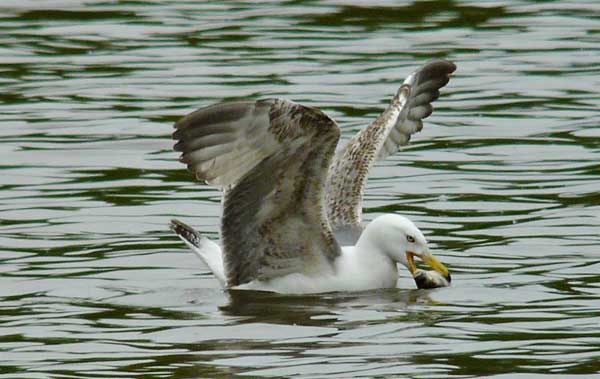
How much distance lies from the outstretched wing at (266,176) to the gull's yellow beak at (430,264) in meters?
0.46

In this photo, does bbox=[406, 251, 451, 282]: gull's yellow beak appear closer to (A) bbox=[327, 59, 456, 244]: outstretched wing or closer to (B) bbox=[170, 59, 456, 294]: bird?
(B) bbox=[170, 59, 456, 294]: bird

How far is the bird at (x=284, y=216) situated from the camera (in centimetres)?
1188

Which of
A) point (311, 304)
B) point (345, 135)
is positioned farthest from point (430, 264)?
point (345, 135)

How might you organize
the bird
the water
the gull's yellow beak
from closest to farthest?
the water → the bird → the gull's yellow beak

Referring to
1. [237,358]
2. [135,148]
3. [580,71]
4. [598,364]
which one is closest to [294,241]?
[237,358]

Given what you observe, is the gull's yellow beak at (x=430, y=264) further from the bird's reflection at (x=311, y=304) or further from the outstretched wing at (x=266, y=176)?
the outstretched wing at (x=266, y=176)

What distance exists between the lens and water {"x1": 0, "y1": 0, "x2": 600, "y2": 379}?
10711 mm

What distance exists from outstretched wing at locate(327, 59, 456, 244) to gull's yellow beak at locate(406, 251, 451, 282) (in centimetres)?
87

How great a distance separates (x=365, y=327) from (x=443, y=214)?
3846mm

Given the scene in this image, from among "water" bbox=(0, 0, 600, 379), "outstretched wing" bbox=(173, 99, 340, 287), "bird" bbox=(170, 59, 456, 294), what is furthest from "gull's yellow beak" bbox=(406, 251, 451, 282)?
"outstretched wing" bbox=(173, 99, 340, 287)

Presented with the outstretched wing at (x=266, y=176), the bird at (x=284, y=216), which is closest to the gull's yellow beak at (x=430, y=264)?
the bird at (x=284, y=216)

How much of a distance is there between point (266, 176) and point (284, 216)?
432mm

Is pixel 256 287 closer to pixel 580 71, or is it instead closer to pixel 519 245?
pixel 519 245

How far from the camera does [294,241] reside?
41.9ft
